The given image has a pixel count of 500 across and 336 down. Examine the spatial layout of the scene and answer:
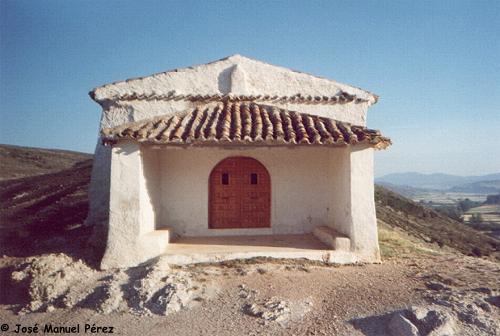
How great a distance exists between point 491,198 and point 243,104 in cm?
8522

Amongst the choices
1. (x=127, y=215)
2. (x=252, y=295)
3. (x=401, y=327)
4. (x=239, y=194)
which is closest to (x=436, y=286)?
(x=401, y=327)

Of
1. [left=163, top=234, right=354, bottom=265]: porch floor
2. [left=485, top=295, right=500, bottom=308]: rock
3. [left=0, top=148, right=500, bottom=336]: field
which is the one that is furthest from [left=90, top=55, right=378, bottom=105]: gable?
[left=485, top=295, right=500, bottom=308]: rock

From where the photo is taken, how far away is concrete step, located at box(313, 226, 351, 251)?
6.89m

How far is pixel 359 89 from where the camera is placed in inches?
343

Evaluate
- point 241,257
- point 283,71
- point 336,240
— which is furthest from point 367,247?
point 283,71

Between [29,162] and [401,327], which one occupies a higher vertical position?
[29,162]

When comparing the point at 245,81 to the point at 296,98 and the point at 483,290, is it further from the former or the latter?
the point at 483,290

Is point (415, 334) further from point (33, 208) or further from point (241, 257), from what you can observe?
point (33, 208)

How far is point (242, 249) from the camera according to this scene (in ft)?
23.2

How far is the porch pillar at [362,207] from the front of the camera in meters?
6.91

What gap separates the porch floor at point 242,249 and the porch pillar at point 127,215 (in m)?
0.47

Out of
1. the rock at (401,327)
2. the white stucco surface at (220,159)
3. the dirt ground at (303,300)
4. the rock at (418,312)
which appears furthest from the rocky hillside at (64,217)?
the rock at (418,312)

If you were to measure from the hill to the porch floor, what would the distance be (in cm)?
2380

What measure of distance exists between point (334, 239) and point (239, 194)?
250cm
